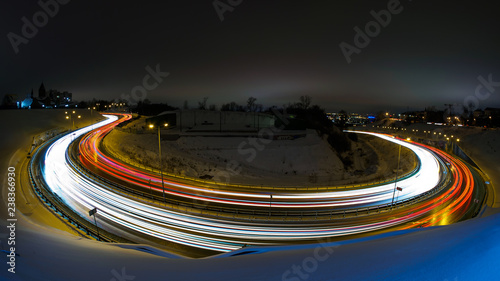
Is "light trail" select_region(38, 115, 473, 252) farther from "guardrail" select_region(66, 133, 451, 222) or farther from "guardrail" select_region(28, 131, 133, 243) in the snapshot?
"guardrail" select_region(28, 131, 133, 243)

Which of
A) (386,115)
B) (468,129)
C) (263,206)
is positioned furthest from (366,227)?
(386,115)

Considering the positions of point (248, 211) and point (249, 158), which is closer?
point (248, 211)

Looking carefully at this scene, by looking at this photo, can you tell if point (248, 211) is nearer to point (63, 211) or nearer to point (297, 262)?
point (297, 262)

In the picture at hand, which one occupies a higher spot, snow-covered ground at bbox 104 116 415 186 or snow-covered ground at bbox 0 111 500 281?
snow-covered ground at bbox 0 111 500 281

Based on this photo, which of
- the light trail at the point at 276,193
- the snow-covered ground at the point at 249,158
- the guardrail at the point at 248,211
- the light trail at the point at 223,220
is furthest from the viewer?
the snow-covered ground at the point at 249,158

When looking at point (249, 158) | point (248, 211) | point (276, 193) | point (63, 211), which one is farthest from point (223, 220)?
point (249, 158)

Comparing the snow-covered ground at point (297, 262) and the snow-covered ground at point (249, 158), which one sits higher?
the snow-covered ground at point (297, 262)

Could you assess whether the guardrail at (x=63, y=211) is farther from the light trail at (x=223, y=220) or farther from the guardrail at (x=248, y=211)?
the guardrail at (x=248, y=211)

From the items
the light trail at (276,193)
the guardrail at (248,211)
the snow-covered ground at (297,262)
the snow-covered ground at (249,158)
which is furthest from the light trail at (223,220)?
the snow-covered ground at (249,158)

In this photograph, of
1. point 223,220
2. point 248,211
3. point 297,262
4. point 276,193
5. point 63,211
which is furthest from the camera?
point 276,193

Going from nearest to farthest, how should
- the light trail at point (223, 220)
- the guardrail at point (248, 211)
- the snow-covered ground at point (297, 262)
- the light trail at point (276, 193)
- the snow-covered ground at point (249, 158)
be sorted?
1. the snow-covered ground at point (297, 262)
2. the light trail at point (223, 220)
3. the guardrail at point (248, 211)
4. the light trail at point (276, 193)
5. the snow-covered ground at point (249, 158)

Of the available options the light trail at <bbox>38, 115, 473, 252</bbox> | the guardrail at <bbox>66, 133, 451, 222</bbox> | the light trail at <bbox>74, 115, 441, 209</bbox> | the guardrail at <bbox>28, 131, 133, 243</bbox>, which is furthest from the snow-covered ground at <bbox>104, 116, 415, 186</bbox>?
the guardrail at <bbox>66, 133, 451, 222</bbox>

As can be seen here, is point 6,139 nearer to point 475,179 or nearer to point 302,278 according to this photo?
point 302,278
